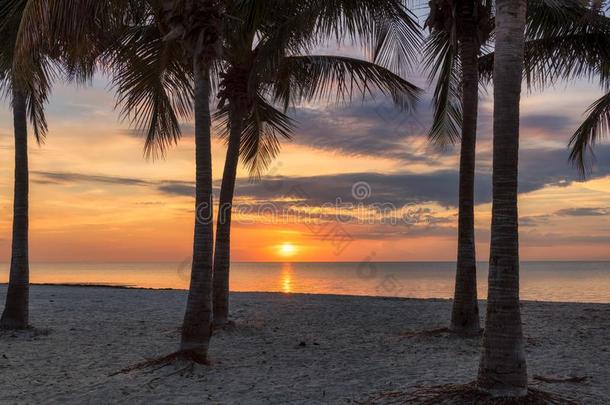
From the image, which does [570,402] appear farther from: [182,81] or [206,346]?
[182,81]

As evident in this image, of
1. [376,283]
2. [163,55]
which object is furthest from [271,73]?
[376,283]

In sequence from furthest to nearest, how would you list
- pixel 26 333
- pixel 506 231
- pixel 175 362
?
pixel 26 333, pixel 175 362, pixel 506 231

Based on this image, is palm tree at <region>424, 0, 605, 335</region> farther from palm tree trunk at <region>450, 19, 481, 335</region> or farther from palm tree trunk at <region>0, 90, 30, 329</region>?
palm tree trunk at <region>0, 90, 30, 329</region>

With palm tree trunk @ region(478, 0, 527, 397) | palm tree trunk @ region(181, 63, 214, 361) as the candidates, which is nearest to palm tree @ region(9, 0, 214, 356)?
palm tree trunk @ region(181, 63, 214, 361)

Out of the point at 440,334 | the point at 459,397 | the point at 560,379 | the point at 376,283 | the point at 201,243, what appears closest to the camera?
the point at 459,397

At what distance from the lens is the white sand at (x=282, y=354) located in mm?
8227

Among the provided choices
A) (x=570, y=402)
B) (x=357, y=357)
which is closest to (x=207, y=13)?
(x=357, y=357)

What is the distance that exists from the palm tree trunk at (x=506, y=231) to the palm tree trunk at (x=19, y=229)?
34.1 ft

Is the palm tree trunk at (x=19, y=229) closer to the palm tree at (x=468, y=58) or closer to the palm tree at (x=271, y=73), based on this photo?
the palm tree at (x=271, y=73)

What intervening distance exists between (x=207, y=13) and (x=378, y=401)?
263 inches

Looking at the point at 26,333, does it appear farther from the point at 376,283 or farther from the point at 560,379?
the point at 376,283

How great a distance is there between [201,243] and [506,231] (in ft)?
16.4

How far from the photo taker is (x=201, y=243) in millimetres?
9633

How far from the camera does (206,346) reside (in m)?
9.83
